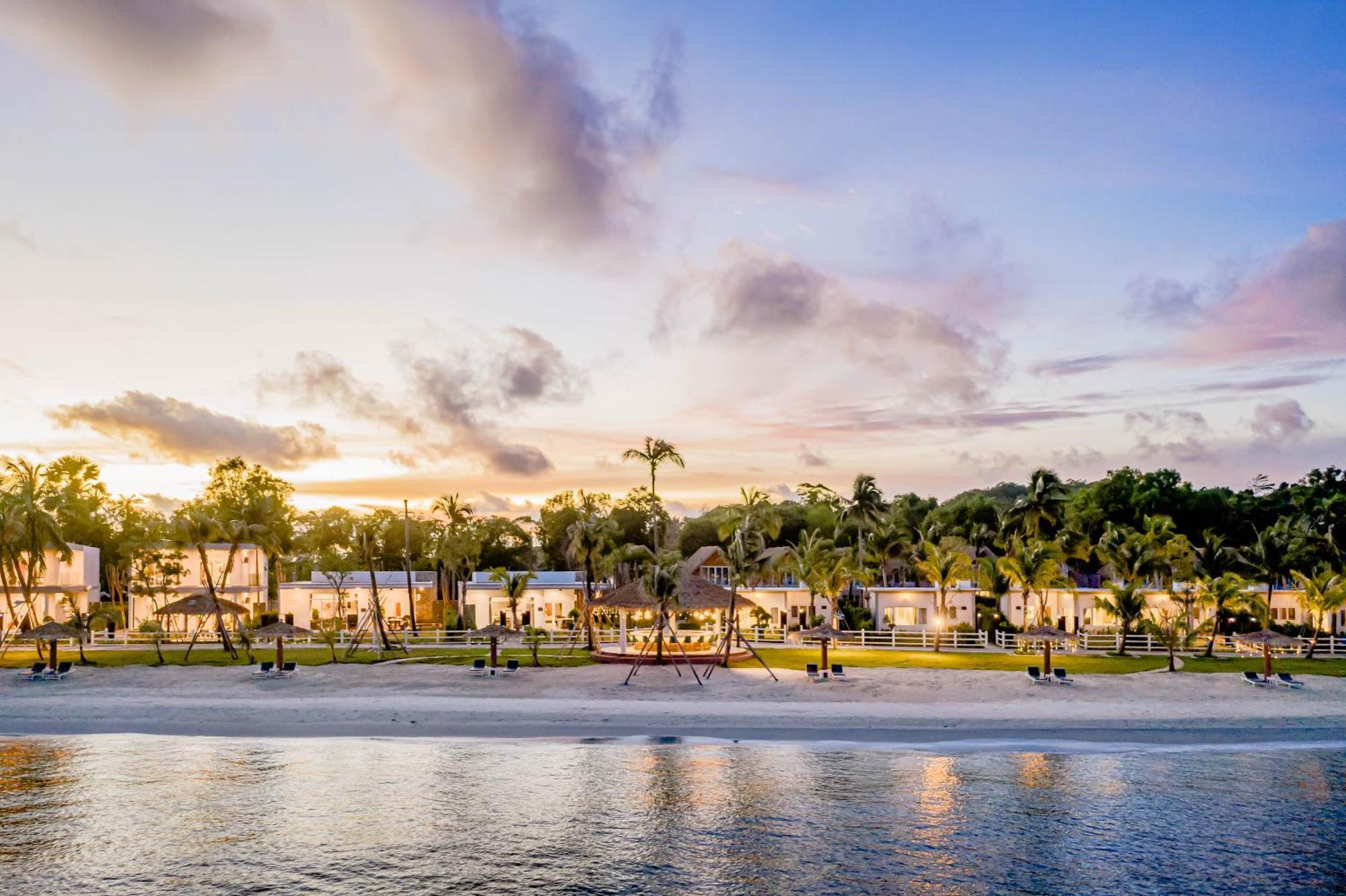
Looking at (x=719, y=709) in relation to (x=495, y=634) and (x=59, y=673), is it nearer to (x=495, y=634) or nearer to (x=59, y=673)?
(x=495, y=634)

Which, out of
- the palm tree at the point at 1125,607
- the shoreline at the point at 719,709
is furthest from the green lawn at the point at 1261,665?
the palm tree at the point at 1125,607

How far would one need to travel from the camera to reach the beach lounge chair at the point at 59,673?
46469 millimetres

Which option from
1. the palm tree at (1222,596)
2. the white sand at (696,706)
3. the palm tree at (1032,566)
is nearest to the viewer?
the white sand at (696,706)

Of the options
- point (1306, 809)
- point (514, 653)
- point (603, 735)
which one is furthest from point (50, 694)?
point (1306, 809)

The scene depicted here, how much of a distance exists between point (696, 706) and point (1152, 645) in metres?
29.4

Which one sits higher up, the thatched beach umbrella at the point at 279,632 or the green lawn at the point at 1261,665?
the thatched beach umbrella at the point at 279,632

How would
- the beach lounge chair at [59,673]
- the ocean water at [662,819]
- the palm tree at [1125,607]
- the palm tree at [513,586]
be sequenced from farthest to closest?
the palm tree at [513,586], the palm tree at [1125,607], the beach lounge chair at [59,673], the ocean water at [662,819]

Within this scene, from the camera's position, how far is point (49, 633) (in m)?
46.5

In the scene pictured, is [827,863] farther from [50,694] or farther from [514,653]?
[50,694]

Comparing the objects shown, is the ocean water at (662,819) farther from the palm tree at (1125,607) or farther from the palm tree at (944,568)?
the palm tree at (944,568)

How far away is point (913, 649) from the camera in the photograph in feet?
183

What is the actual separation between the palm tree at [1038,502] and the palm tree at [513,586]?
116 feet

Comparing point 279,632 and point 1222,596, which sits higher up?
point 1222,596

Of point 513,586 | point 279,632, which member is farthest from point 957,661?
point 279,632
